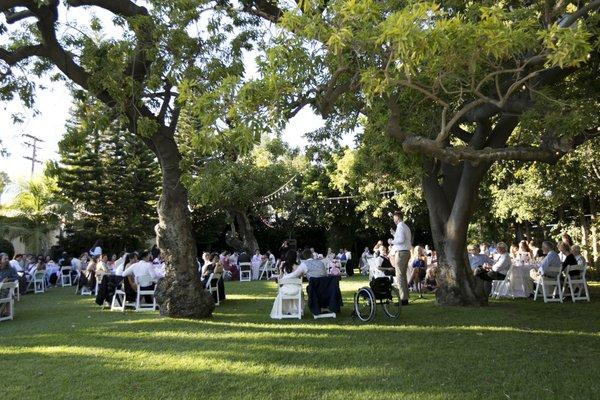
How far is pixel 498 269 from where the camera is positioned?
12500 mm

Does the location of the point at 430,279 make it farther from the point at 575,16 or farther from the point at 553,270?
the point at 575,16

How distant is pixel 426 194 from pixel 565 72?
361cm

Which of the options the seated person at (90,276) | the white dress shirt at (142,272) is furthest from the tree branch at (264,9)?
the seated person at (90,276)

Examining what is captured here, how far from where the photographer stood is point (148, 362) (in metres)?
6.36

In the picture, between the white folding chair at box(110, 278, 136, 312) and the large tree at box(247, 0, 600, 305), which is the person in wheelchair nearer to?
the large tree at box(247, 0, 600, 305)

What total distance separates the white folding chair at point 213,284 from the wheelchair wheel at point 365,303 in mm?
3495

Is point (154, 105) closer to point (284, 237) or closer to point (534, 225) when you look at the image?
point (534, 225)

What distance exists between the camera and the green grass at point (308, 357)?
516 cm

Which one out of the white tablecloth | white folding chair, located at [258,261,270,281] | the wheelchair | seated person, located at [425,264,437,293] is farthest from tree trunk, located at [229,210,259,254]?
the wheelchair

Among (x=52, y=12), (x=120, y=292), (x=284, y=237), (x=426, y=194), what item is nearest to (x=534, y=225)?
(x=284, y=237)

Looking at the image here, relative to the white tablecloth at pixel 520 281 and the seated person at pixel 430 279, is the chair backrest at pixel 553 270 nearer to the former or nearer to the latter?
the white tablecloth at pixel 520 281

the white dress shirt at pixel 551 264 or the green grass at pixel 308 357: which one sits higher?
the white dress shirt at pixel 551 264

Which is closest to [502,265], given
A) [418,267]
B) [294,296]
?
[418,267]

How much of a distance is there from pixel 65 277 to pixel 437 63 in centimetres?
1962
